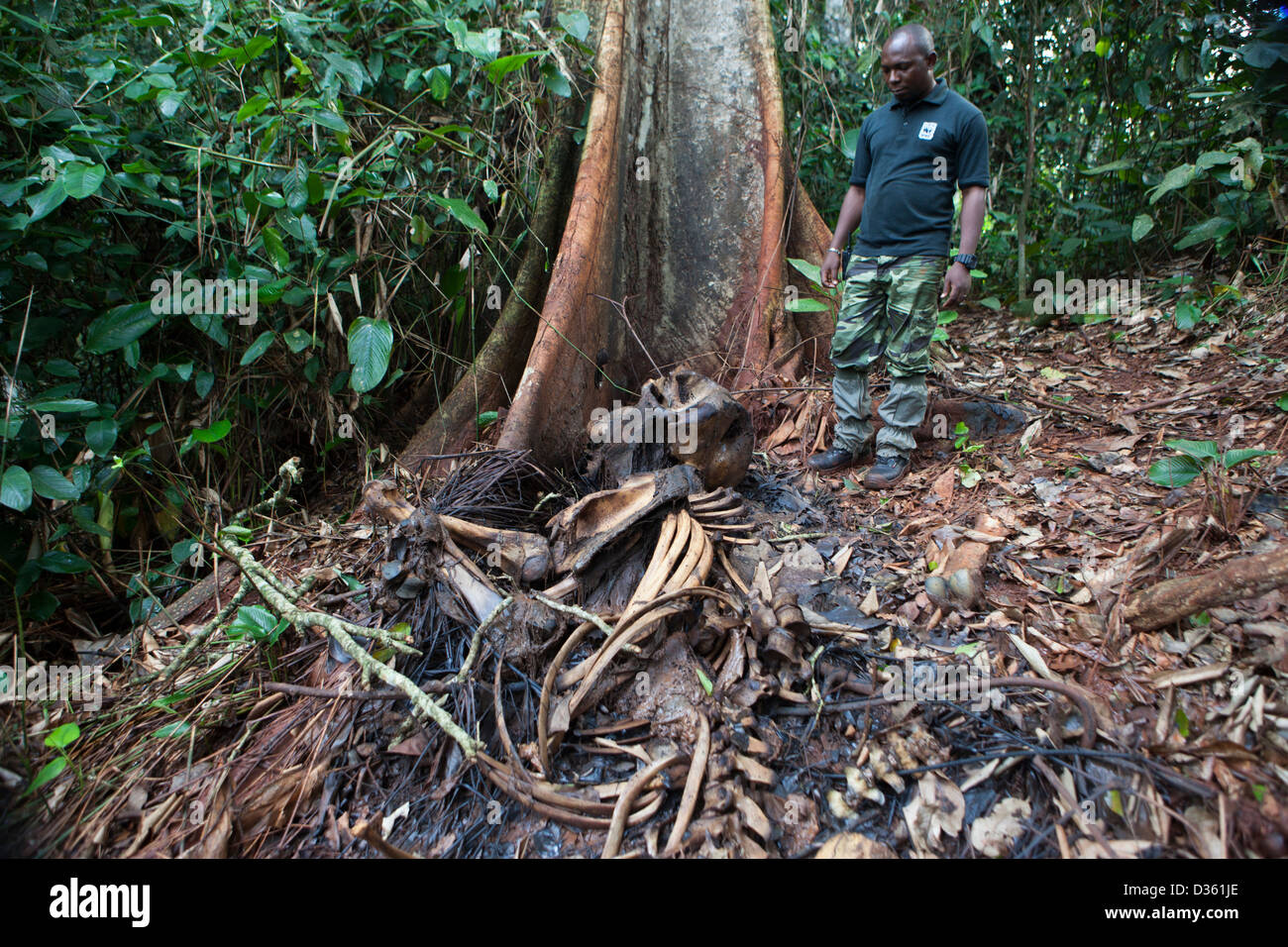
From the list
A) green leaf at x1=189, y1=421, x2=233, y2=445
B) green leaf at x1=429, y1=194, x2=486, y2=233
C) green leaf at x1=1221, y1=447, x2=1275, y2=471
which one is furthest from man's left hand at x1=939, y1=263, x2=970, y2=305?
green leaf at x1=189, y1=421, x2=233, y2=445

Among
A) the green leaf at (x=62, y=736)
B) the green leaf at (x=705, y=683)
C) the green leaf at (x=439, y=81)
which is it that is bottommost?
the green leaf at (x=62, y=736)

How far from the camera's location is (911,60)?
9.79 ft

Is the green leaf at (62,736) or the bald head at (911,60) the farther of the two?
the bald head at (911,60)

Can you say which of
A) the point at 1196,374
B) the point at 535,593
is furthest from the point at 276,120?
the point at 1196,374

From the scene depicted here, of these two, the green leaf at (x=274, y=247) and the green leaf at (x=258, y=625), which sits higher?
the green leaf at (x=274, y=247)

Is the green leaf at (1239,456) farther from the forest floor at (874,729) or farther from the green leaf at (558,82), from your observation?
the green leaf at (558,82)

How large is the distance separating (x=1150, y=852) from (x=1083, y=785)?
7.6 inches

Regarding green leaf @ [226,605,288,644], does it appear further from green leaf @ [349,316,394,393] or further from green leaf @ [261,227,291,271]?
green leaf @ [261,227,291,271]

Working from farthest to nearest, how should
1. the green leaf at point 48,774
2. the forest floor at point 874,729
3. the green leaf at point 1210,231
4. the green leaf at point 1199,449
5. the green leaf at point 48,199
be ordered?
the green leaf at point 1210,231
the green leaf at point 1199,449
the green leaf at point 48,199
the green leaf at point 48,774
the forest floor at point 874,729

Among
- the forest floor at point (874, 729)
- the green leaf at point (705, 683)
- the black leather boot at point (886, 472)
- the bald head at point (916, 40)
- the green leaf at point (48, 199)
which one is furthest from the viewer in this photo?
the black leather boot at point (886, 472)

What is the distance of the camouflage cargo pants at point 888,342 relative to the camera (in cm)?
322

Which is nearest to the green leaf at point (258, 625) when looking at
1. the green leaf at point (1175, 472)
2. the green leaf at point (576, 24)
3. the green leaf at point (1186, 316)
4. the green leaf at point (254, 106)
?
the green leaf at point (254, 106)

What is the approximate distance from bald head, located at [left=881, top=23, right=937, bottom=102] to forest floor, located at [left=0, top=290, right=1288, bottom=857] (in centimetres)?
204

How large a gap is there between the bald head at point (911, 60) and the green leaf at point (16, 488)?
3926 millimetres
